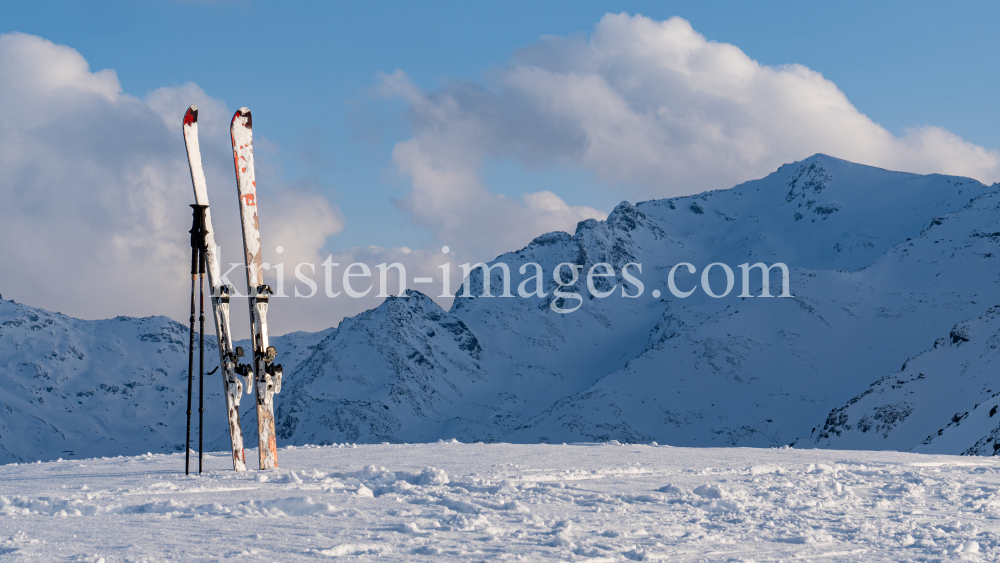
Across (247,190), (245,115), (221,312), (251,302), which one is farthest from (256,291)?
(245,115)

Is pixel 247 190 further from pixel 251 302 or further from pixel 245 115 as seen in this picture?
pixel 251 302

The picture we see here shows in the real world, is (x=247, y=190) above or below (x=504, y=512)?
above

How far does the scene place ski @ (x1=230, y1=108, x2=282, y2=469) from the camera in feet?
46.2

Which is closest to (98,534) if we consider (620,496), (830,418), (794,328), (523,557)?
(523,557)

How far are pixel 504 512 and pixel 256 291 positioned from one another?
688 centimetres

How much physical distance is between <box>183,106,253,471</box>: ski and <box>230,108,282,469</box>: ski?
0.35m

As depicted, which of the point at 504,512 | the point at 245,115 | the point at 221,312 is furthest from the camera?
the point at 245,115

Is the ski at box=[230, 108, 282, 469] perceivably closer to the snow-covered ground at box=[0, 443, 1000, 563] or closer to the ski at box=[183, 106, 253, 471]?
the ski at box=[183, 106, 253, 471]

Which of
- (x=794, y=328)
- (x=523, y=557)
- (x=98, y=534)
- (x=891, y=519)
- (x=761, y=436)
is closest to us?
(x=523, y=557)

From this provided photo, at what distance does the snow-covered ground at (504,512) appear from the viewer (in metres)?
7.73

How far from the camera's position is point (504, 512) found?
9.58 meters

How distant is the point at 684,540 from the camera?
8.31 m

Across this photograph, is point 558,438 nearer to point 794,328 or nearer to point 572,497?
point 794,328

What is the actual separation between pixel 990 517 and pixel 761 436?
14151cm
